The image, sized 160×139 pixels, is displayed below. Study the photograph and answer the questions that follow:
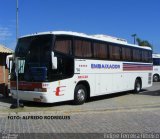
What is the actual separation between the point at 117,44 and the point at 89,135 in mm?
11302

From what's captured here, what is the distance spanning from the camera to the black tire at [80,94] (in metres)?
16.2

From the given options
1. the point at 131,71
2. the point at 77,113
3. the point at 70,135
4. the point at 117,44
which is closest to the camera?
the point at 70,135

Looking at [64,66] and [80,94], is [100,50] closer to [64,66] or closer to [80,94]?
[80,94]

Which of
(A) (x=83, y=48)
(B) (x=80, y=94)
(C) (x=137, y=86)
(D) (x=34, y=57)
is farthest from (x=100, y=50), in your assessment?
(C) (x=137, y=86)

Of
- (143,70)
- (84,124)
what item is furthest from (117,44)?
(84,124)

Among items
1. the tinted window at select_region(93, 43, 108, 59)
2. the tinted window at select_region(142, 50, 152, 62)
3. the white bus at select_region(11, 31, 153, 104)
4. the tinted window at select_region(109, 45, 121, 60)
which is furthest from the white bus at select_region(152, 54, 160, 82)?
the tinted window at select_region(93, 43, 108, 59)

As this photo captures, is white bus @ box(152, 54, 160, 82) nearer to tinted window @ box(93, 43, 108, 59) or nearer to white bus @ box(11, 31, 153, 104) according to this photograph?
white bus @ box(11, 31, 153, 104)

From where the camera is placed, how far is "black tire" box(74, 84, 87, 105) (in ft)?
53.1

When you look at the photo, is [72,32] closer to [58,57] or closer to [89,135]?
[58,57]

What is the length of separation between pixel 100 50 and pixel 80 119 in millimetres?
6411

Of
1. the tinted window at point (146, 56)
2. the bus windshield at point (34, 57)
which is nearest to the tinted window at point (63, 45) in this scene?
the bus windshield at point (34, 57)

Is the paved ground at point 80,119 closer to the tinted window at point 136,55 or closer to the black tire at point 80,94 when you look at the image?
the black tire at point 80,94

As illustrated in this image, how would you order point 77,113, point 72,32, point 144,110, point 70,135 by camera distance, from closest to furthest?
1. point 70,135
2. point 77,113
3. point 144,110
4. point 72,32

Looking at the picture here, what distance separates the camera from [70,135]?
9648 mm
